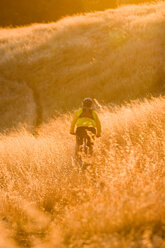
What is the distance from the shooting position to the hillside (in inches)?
629

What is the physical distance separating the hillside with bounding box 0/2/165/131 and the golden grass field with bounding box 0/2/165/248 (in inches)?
3.5

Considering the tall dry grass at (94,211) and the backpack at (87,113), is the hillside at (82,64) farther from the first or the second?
the tall dry grass at (94,211)

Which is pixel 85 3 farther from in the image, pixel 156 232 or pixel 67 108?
pixel 156 232

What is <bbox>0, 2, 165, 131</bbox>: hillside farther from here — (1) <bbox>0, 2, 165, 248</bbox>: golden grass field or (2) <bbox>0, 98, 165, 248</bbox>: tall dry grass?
(2) <bbox>0, 98, 165, 248</bbox>: tall dry grass

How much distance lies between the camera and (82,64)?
2044cm

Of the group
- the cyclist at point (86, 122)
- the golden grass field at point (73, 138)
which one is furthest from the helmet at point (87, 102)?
the golden grass field at point (73, 138)

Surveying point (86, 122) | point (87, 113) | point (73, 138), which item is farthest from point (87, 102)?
point (73, 138)

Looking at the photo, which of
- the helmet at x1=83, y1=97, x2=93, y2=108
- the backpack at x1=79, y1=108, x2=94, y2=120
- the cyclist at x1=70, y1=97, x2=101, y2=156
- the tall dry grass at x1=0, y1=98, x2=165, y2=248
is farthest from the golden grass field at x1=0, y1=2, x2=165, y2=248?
the helmet at x1=83, y1=97, x2=93, y2=108

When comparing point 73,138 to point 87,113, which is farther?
point 73,138

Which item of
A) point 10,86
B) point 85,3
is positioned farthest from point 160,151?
point 85,3

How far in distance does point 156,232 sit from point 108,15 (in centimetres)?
2661

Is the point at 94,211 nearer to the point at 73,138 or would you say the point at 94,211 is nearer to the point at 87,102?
the point at 87,102

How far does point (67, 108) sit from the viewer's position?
15812 mm

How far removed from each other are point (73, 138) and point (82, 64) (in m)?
12.8
